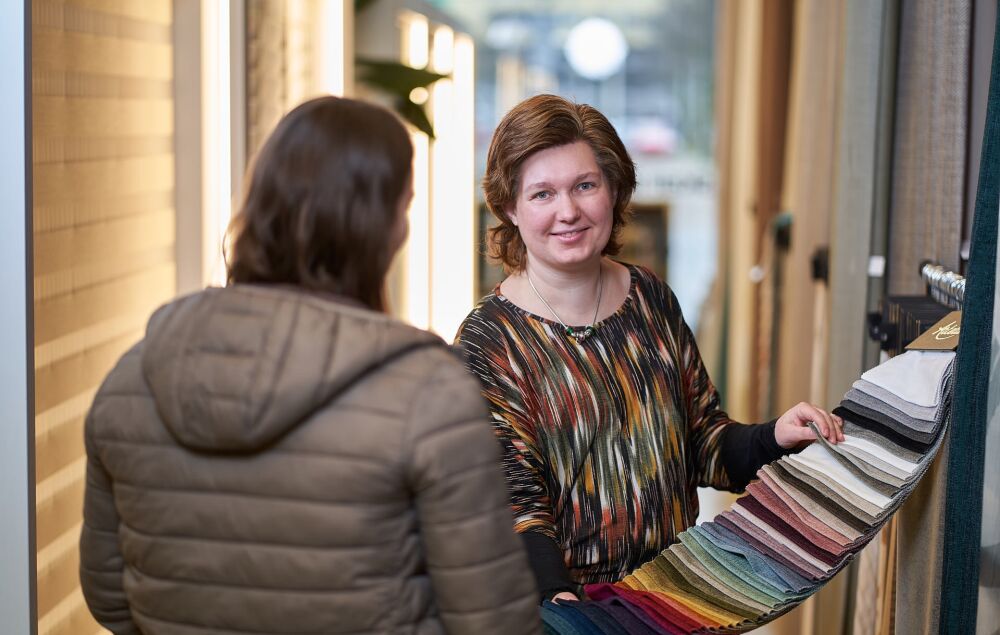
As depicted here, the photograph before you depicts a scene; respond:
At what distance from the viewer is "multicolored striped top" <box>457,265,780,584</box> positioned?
73.4 inches

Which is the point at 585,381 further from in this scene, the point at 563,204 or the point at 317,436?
the point at 317,436

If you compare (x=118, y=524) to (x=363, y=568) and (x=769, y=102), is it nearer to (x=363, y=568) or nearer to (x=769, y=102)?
(x=363, y=568)

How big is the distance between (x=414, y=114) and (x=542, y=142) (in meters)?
2.32

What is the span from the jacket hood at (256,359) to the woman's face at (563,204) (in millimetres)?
748

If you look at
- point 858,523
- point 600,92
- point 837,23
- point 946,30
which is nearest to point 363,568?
point 858,523

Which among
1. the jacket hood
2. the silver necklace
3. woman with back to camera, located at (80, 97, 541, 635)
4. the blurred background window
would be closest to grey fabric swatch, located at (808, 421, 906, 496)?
the silver necklace

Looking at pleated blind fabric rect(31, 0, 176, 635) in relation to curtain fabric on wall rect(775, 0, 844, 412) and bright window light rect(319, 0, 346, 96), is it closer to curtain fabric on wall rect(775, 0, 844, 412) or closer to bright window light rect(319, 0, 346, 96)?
bright window light rect(319, 0, 346, 96)

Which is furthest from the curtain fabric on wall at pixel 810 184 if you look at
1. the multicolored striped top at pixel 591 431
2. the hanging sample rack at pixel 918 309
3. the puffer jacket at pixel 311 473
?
the puffer jacket at pixel 311 473

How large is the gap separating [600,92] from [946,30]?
26.3ft

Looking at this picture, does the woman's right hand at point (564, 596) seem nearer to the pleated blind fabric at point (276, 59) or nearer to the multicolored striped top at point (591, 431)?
A: the multicolored striped top at point (591, 431)

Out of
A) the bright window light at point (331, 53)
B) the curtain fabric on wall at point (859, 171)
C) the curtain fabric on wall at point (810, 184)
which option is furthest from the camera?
the bright window light at point (331, 53)

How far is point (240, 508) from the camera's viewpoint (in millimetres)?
1238

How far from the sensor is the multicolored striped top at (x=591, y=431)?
6.12ft

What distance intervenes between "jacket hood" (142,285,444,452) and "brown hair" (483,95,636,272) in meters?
0.79
